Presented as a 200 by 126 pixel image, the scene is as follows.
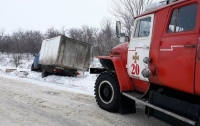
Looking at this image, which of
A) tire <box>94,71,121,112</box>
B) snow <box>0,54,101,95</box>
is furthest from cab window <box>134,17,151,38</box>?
snow <box>0,54,101,95</box>

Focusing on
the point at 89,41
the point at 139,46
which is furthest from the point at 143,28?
the point at 89,41

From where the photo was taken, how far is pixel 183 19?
3.33 meters

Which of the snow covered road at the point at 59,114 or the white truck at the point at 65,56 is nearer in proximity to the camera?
the snow covered road at the point at 59,114

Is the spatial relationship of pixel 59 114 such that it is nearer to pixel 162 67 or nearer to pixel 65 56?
pixel 162 67

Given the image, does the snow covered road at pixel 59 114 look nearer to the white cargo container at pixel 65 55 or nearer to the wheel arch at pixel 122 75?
the wheel arch at pixel 122 75

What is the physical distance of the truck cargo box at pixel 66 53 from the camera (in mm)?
11234

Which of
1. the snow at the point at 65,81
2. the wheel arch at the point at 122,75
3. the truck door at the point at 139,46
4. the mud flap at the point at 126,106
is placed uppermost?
the truck door at the point at 139,46

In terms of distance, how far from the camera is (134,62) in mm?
4348

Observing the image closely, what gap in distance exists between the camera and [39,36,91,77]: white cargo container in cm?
1124

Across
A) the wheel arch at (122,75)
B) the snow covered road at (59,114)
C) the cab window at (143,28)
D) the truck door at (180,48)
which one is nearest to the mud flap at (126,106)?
the snow covered road at (59,114)

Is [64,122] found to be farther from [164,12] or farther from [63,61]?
[63,61]

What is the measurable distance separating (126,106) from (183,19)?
243 centimetres

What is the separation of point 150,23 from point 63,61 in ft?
26.4

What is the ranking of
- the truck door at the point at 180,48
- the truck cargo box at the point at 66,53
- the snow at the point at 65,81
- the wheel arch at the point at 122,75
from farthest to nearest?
the truck cargo box at the point at 66,53, the snow at the point at 65,81, the wheel arch at the point at 122,75, the truck door at the point at 180,48
